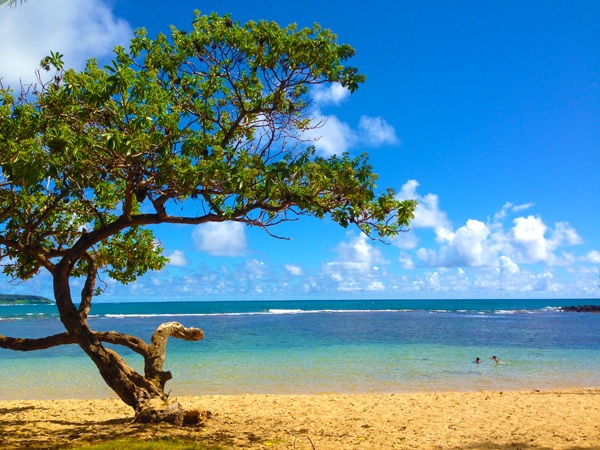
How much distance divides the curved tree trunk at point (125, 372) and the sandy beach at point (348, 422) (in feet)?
0.89

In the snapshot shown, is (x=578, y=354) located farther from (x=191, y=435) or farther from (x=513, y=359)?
(x=191, y=435)

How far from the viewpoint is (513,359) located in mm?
21984

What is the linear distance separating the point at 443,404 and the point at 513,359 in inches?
462

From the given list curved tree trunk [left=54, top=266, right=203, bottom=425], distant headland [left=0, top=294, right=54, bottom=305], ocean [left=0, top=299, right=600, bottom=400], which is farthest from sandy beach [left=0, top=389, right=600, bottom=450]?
distant headland [left=0, top=294, right=54, bottom=305]

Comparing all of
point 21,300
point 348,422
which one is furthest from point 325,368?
point 21,300

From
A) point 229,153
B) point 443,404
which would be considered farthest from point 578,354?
point 229,153

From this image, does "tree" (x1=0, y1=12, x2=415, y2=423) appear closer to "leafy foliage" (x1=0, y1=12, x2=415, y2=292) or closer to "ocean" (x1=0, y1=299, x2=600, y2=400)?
"leafy foliage" (x1=0, y1=12, x2=415, y2=292)

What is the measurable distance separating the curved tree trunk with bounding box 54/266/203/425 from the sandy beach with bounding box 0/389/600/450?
273 mm

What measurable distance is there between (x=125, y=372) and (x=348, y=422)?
423 centimetres

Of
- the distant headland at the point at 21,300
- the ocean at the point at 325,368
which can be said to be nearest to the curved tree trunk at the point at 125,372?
the ocean at the point at 325,368

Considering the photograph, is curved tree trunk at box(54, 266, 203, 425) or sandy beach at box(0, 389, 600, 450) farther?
curved tree trunk at box(54, 266, 203, 425)

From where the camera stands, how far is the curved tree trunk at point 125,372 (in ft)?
26.1

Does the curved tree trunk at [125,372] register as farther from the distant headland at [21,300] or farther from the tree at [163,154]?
the distant headland at [21,300]

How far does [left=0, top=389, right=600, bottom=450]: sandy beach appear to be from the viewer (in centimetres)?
770
